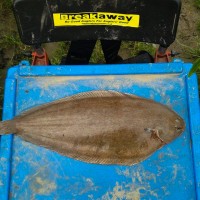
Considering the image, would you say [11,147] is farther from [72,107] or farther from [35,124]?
[72,107]

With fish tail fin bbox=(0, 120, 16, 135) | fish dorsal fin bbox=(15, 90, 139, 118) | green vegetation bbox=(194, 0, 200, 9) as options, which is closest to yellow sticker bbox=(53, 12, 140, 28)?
fish dorsal fin bbox=(15, 90, 139, 118)

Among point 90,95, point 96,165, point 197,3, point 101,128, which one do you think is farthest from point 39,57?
point 197,3

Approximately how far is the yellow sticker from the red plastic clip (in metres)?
0.34

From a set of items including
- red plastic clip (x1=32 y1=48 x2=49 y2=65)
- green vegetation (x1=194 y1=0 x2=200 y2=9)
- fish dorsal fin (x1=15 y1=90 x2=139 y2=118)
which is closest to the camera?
fish dorsal fin (x1=15 y1=90 x2=139 y2=118)

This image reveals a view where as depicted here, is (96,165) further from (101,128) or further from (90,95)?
(90,95)

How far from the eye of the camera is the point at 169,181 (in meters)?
1.82

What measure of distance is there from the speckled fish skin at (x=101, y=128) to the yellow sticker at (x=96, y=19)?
0.42 metres

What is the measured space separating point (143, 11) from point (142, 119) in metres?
0.57

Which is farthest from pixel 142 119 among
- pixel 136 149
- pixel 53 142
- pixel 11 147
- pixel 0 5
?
pixel 0 5

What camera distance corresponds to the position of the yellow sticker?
72.2 inches

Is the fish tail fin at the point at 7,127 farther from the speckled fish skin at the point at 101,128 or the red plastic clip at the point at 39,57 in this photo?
the red plastic clip at the point at 39,57

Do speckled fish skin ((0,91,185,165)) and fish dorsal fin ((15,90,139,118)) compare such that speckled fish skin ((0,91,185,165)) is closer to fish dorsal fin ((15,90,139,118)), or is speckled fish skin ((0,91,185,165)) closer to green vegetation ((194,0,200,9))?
fish dorsal fin ((15,90,139,118))

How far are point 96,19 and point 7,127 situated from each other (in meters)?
0.74

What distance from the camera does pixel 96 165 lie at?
6.01 ft
